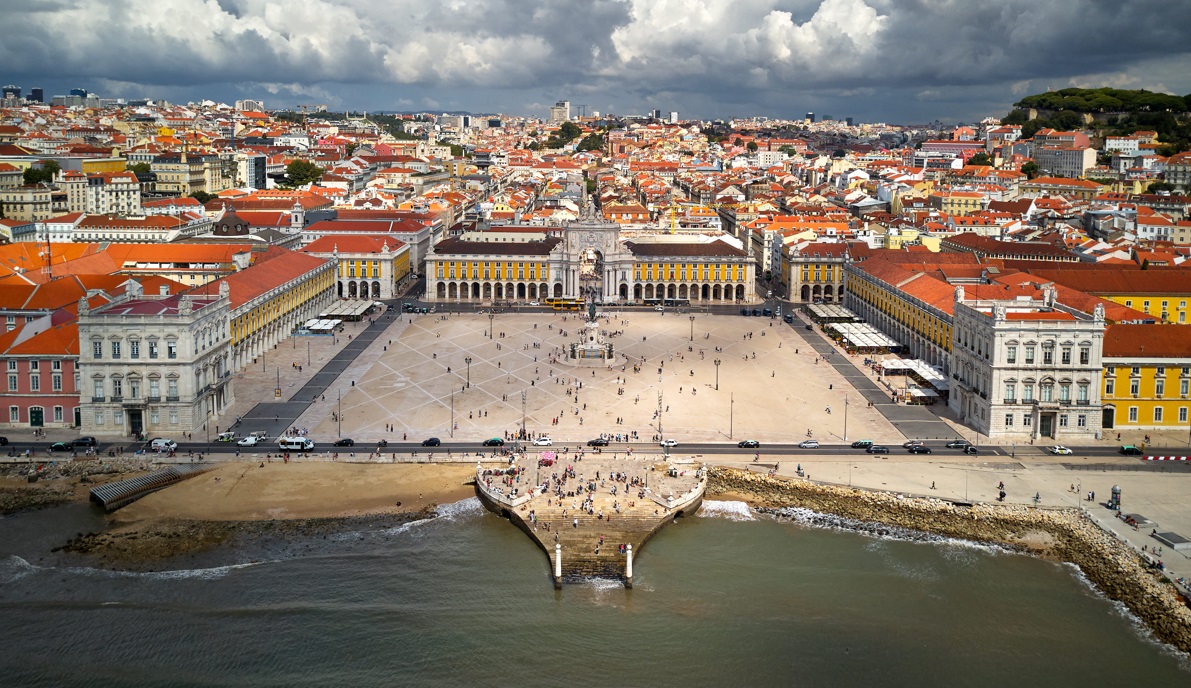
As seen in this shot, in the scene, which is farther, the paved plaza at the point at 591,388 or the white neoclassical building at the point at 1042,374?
the paved plaza at the point at 591,388

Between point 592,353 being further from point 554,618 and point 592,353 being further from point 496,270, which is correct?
point 554,618

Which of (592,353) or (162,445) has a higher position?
(592,353)

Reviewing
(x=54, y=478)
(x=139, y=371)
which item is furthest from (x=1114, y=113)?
(x=54, y=478)

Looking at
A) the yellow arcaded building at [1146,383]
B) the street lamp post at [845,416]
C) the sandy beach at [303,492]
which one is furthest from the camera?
Answer: the street lamp post at [845,416]

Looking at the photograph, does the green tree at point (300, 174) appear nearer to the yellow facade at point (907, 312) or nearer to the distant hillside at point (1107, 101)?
the yellow facade at point (907, 312)

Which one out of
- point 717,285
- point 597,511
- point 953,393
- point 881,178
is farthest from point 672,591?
point 881,178

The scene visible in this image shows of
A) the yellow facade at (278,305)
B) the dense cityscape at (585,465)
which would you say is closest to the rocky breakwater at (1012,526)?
the dense cityscape at (585,465)

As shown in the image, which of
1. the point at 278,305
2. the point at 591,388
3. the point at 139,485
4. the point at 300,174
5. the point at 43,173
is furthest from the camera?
the point at 300,174

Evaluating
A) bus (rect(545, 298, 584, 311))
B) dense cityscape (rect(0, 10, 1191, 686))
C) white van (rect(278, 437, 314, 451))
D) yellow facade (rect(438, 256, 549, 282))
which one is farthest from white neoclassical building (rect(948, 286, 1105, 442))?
yellow facade (rect(438, 256, 549, 282))
